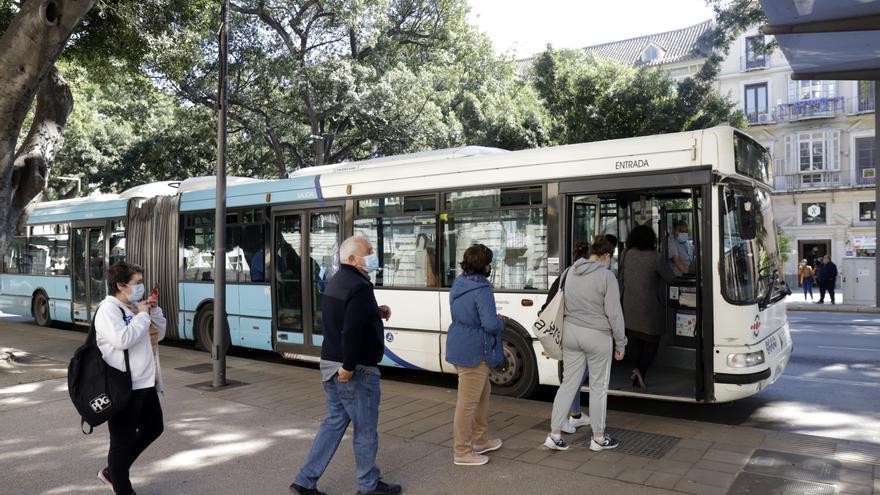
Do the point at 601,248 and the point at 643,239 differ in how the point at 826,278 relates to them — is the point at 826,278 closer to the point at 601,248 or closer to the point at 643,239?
the point at 643,239

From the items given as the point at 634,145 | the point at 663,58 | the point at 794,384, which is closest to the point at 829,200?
the point at 663,58

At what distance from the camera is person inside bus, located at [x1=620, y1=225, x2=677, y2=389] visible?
6949 millimetres

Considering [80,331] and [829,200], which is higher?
[829,200]

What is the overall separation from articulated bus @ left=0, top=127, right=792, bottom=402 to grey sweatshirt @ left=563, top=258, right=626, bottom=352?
53.2 inches

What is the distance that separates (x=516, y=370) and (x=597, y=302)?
2.35 m

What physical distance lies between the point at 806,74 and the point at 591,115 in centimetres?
904

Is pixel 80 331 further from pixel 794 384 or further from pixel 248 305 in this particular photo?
pixel 794 384

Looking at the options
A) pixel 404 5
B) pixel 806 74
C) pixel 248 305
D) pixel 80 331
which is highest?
pixel 404 5

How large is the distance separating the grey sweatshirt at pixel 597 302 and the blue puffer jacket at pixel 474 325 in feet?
2.55

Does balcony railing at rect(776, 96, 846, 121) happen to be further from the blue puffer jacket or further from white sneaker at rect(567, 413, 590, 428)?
the blue puffer jacket

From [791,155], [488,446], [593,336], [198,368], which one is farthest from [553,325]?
[791,155]

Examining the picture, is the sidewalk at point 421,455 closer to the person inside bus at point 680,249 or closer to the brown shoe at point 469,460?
the brown shoe at point 469,460

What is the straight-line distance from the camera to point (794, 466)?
4.98 meters

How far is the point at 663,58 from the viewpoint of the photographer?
42875 millimetres
